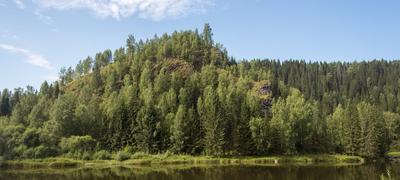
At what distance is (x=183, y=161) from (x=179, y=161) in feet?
3.32

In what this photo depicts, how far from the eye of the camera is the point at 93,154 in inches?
4107

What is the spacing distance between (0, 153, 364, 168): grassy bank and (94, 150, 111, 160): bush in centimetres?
284

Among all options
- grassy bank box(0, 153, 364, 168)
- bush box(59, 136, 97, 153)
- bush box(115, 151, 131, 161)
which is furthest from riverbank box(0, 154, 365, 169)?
bush box(59, 136, 97, 153)

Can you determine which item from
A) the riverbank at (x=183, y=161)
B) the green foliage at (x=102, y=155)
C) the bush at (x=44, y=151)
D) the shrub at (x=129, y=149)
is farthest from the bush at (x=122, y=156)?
the bush at (x=44, y=151)

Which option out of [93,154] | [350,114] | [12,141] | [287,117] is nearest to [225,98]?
[287,117]

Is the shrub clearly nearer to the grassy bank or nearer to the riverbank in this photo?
the grassy bank

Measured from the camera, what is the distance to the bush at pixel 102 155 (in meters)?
103

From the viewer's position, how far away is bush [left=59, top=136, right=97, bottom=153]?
104 meters

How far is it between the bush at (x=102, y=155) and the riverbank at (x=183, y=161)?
2.85 metres

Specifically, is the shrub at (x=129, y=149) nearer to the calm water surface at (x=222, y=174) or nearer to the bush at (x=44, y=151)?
the bush at (x=44, y=151)

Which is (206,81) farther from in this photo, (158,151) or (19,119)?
(19,119)

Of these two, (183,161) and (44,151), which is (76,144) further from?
(183,161)

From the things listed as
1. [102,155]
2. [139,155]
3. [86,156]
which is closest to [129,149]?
[139,155]

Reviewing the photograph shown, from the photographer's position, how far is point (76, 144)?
343ft
